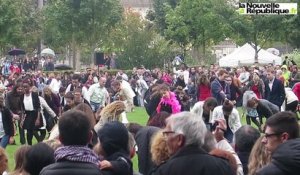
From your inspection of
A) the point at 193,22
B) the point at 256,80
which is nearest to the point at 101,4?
the point at 193,22

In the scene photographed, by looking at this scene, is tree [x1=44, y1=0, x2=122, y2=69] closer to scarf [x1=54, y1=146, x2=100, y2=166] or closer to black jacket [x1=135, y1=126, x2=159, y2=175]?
black jacket [x1=135, y1=126, x2=159, y2=175]

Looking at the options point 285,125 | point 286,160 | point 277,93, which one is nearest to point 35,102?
point 277,93

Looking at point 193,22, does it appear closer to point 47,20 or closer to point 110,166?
point 47,20

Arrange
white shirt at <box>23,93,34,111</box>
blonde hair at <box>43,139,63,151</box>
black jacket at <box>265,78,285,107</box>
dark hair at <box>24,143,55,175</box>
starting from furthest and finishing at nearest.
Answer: black jacket at <box>265,78,285,107</box> < white shirt at <box>23,93,34,111</box> < blonde hair at <box>43,139,63,151</box> < dark hair at <box>24,143,55,175</box>

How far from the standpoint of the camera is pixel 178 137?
575 cm

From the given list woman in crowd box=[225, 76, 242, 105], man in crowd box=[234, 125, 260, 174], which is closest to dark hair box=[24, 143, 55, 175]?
man in crowd box=[234, 125, 260, 174]

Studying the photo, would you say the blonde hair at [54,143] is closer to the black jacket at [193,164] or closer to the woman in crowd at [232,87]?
the black jacket at [193,164]

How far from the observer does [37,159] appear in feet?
22.4

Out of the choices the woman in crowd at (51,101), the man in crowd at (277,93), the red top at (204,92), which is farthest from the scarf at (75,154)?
the red top at (204,92)

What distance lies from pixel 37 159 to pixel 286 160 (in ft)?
8.39

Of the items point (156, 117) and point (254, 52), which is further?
point (254, 52)

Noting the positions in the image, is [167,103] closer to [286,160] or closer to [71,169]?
[71,169]

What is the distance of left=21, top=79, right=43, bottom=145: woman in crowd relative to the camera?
18625 mm

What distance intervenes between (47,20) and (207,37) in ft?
43.3
